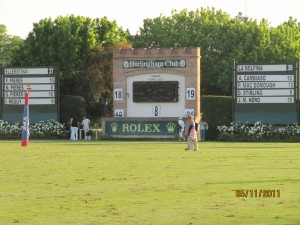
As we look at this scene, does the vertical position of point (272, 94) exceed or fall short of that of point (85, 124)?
it exceeds it

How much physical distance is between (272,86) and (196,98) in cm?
498

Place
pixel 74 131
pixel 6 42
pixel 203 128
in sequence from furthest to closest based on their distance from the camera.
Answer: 1. pixel 6 42
2. pixel 74 131
3. pixel 203 128

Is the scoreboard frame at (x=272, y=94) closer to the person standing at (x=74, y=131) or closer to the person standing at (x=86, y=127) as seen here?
the person standing at (x=86, y=127)

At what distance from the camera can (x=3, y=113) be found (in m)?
63.8

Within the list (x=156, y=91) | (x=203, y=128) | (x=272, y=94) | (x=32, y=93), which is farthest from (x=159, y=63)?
(x=32, y=93)

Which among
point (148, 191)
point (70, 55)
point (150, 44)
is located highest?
point (150, 44)

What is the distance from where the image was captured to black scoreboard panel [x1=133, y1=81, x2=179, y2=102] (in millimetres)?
60969

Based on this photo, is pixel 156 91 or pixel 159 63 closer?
pixel 156 91

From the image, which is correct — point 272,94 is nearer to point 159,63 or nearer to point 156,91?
point 156,91

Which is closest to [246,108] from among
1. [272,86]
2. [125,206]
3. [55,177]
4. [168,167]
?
[272,86]

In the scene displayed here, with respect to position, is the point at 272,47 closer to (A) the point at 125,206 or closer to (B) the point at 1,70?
(B) the point at 1,70

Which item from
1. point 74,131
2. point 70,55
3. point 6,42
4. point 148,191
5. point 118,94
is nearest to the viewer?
point 148,191
